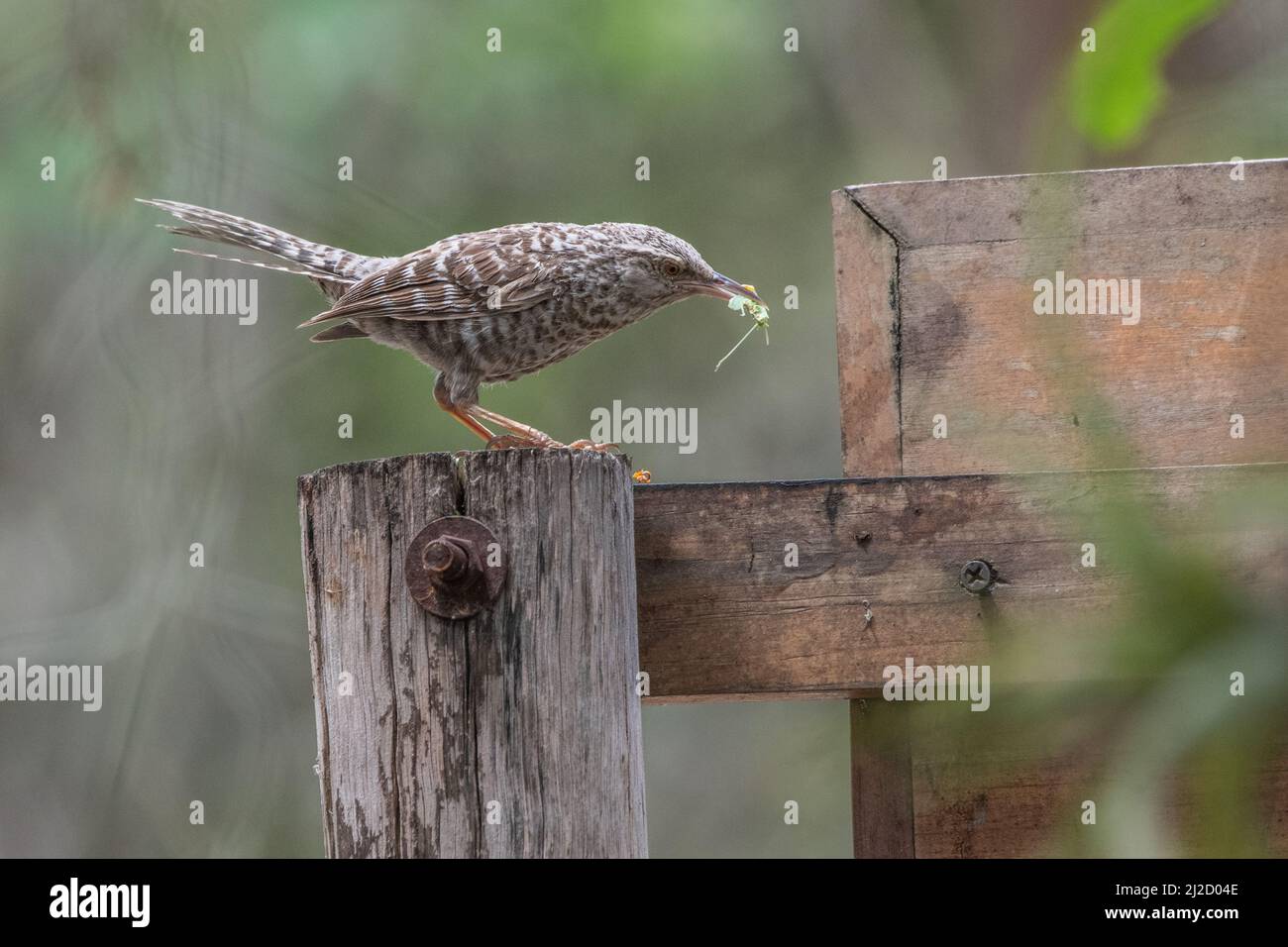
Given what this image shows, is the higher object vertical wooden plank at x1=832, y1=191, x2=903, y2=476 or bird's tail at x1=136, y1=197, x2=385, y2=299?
bird's tail at x1=136, y1=197, x2=385, y2=299

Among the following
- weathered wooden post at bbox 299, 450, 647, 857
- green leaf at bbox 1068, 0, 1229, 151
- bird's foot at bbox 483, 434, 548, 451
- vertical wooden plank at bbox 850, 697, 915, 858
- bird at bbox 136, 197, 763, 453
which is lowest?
vertical wooden plank at bbox 850, 697, 915, 858

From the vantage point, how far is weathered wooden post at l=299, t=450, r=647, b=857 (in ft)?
6.26

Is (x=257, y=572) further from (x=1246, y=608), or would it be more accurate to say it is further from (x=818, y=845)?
(x=1246, y=608)

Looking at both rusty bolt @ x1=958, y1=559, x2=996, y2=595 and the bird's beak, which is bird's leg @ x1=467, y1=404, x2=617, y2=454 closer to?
the bird's beak

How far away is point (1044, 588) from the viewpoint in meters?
2.27

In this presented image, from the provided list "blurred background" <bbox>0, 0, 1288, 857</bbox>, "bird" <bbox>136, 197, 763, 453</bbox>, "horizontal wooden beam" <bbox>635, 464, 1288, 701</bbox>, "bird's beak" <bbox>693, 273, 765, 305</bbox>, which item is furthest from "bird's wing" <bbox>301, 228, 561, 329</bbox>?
"blurred background" <bbox>0, 0, 1288, 857</bbox>

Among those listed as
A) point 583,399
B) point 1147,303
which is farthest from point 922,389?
point 583,399

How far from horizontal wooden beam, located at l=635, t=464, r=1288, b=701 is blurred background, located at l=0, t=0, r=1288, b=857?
466 centimetres

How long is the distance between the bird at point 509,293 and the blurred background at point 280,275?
3.52 metres

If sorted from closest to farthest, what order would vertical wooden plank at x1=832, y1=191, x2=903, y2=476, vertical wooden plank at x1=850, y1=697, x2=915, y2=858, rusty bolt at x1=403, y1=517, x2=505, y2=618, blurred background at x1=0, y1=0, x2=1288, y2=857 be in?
1. rusty bolt at x1=403, y1=517, x2=505, y2=618
2. vertical wooden plank at x1=850, y1=697, x2=915, y2=858
3. vertical wooden plank at x1=832, y1=191, x2=903, y2=476
4. blurred background at x1=0, y1=0, x2=1288, y2=857

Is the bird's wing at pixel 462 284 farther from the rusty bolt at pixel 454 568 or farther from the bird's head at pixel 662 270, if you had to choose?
the rusty bolt at pixel 454 568

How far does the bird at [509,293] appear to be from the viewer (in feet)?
10.7

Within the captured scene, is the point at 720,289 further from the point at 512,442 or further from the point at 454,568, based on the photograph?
the point at 454,568

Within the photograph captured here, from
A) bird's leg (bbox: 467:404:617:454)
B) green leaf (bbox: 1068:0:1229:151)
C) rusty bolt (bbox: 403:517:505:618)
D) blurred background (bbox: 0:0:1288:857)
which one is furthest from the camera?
blurred background (bbox: 0:0:1288:857)
